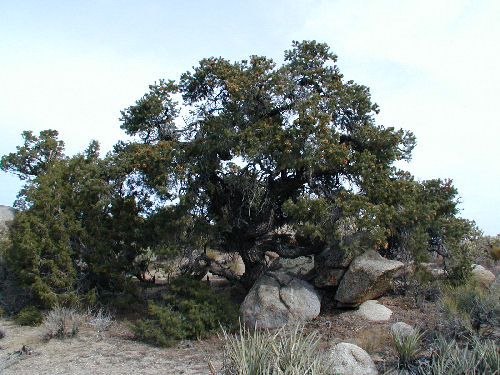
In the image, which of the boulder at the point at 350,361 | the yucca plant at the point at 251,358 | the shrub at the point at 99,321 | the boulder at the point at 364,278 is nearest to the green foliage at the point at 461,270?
the boulder at the point at 364,278

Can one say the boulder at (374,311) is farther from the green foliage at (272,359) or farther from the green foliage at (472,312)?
the green foliage at (272,359)

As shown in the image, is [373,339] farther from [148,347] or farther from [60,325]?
[60,325]

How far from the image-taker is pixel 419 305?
10.9 metres

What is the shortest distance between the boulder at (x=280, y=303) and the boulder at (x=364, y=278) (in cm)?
77

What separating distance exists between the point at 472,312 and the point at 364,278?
9.07ft

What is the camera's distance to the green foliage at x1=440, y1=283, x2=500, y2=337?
25.8 ft

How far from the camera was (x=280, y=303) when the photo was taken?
10750 mm

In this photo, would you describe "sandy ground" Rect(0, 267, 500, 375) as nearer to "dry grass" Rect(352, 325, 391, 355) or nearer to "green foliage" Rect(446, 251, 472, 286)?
"dry grass" Rect(352, 325, 391, 355)

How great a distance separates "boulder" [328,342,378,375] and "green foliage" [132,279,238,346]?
383 cm

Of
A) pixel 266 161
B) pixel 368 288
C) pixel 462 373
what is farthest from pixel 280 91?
pixel 462 373

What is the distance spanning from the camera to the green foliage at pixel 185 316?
33.0 feet

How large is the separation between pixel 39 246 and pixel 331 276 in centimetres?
806

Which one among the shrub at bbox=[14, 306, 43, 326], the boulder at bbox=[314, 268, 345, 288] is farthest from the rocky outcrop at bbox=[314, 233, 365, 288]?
the shrub at bbox=[14, 306, 43, 326]

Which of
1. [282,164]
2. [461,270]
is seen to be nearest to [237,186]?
[282,164]
